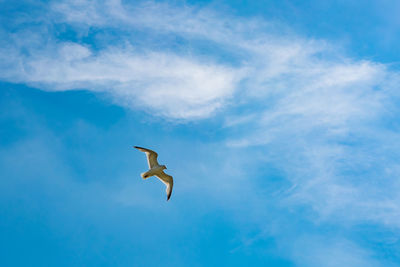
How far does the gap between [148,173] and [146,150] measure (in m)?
2.97

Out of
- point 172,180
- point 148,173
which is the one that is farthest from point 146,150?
point 172,180

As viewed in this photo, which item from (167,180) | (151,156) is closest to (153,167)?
Answer: (151,156)

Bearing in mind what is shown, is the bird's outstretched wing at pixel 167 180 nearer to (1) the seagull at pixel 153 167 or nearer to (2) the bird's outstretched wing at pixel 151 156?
(1) the seagull at pixel 153 167

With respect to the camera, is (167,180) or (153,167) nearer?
(153,167)

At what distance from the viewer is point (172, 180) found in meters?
59.8

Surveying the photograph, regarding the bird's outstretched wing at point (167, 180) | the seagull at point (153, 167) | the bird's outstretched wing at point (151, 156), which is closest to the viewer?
the seagull at point (153, 167)

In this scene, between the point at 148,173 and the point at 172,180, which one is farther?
the point at 172,180

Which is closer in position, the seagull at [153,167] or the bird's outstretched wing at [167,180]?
the seagull at [153,167]

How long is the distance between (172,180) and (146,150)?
6.83m

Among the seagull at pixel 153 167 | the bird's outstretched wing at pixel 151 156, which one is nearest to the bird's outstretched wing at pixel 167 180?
the seagull at pixel 153 167

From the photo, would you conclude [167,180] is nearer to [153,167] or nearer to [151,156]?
[153,167]

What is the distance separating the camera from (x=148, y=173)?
182ft

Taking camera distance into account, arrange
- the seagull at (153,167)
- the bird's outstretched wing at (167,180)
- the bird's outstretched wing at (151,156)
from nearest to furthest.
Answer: the seagull at (153,167)
the bird's outstretched wing at (151,156)
the bird's outstretched wing at (167,180)

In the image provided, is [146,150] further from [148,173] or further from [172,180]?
[172,180]
